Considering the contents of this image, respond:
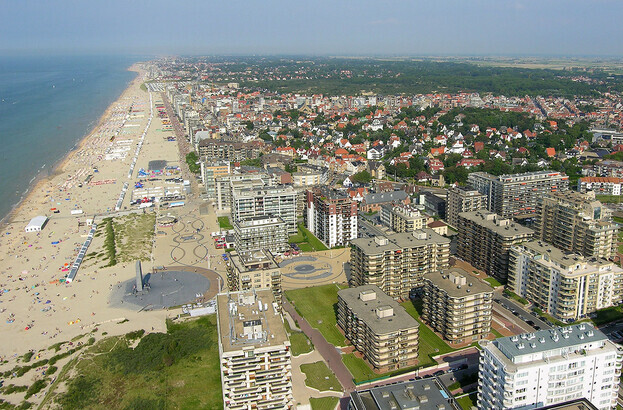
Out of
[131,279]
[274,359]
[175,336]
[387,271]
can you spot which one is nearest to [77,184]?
[131,279]

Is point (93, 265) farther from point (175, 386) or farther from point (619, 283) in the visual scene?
point (619, 283)

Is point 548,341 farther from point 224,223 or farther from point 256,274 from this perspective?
point 224,223

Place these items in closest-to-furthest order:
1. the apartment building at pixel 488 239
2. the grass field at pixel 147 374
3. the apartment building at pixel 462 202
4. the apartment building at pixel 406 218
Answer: the grass field at pixel 147 374 → the apartment building at pixel 488 239 → the apartment building at pixel 406 218 → the apartment building at pixel 462 202

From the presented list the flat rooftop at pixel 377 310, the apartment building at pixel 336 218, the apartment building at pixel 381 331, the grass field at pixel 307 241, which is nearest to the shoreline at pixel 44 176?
the grass field at pixel 307 241

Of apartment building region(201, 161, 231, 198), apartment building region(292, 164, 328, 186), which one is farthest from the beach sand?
apartment building region(292, 164, 328, 186)

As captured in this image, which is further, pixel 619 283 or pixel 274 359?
pixel 619 283

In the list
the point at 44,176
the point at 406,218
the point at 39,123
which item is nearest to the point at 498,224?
the point at 406,218

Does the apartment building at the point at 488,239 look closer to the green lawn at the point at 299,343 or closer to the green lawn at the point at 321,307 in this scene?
the green lawn at the point at 321,307
